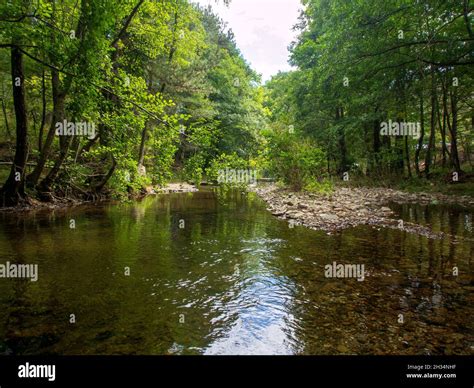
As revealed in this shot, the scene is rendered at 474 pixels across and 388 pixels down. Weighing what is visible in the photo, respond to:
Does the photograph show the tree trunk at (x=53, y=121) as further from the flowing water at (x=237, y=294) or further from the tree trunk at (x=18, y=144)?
the flowing water at (x=237, y=294)

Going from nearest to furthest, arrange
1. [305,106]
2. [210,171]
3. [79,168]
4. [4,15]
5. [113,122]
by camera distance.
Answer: [4,15]
[113,122]
[210,171]
[79,168]
[305,106]

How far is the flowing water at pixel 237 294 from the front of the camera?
3.01 metres

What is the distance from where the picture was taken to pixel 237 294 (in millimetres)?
4230

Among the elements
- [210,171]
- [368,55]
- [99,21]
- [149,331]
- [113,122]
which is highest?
[368,55]

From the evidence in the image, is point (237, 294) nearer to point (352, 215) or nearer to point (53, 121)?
point (352, 215)

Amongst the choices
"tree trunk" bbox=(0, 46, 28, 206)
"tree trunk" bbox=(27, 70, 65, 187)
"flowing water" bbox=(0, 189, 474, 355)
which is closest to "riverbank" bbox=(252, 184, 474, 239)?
"flowing water" bbox=(0, 189, 474, 355)

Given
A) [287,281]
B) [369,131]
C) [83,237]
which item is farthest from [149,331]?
[369,131]

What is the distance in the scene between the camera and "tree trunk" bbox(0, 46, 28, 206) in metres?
10.4

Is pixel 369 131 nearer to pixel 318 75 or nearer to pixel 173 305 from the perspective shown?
pixel 318 75

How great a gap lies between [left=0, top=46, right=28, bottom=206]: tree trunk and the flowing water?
4.18 metres

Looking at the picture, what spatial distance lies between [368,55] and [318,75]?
315 centimetres

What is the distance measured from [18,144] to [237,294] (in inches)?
432

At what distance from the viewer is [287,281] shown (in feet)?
15.3

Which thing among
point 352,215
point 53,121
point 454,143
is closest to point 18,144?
point 53,121
